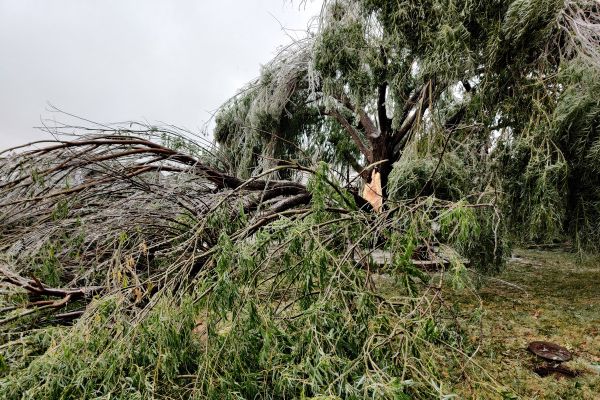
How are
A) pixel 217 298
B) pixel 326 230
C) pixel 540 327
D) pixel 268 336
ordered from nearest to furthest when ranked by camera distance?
1. pixel 268 336
2. pixel 217 298
3. pixel 326 230
4. pixel 540 327

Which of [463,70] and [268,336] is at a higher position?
[463,70]

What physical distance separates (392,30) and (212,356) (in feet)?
12.9

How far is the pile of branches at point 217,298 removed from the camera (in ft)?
6.61

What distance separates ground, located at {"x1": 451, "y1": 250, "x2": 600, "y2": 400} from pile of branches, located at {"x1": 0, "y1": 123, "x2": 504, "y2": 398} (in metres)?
0.40

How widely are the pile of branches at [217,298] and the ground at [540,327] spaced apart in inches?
15.9

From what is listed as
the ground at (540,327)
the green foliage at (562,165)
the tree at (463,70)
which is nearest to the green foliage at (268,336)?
the ground at (540,327)

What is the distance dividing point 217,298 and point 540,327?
3.54m

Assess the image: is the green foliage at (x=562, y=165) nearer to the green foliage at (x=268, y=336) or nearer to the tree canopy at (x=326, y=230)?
the tree canopy at (x=326, y=230)

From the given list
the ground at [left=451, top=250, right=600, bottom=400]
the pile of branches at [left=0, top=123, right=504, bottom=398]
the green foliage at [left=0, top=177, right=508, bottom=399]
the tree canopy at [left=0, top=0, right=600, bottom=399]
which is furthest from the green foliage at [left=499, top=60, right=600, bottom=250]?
the green foliage at [left=0, top=177, right=508, bottom=399]

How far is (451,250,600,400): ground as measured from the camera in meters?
3.10

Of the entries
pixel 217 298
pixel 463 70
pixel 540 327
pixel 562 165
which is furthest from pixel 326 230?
pixel 540 327

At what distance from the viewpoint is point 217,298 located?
7.60 feet

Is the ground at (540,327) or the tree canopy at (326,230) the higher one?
the tree canopy at (326,230)

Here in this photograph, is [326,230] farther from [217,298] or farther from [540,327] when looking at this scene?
[540,327]
